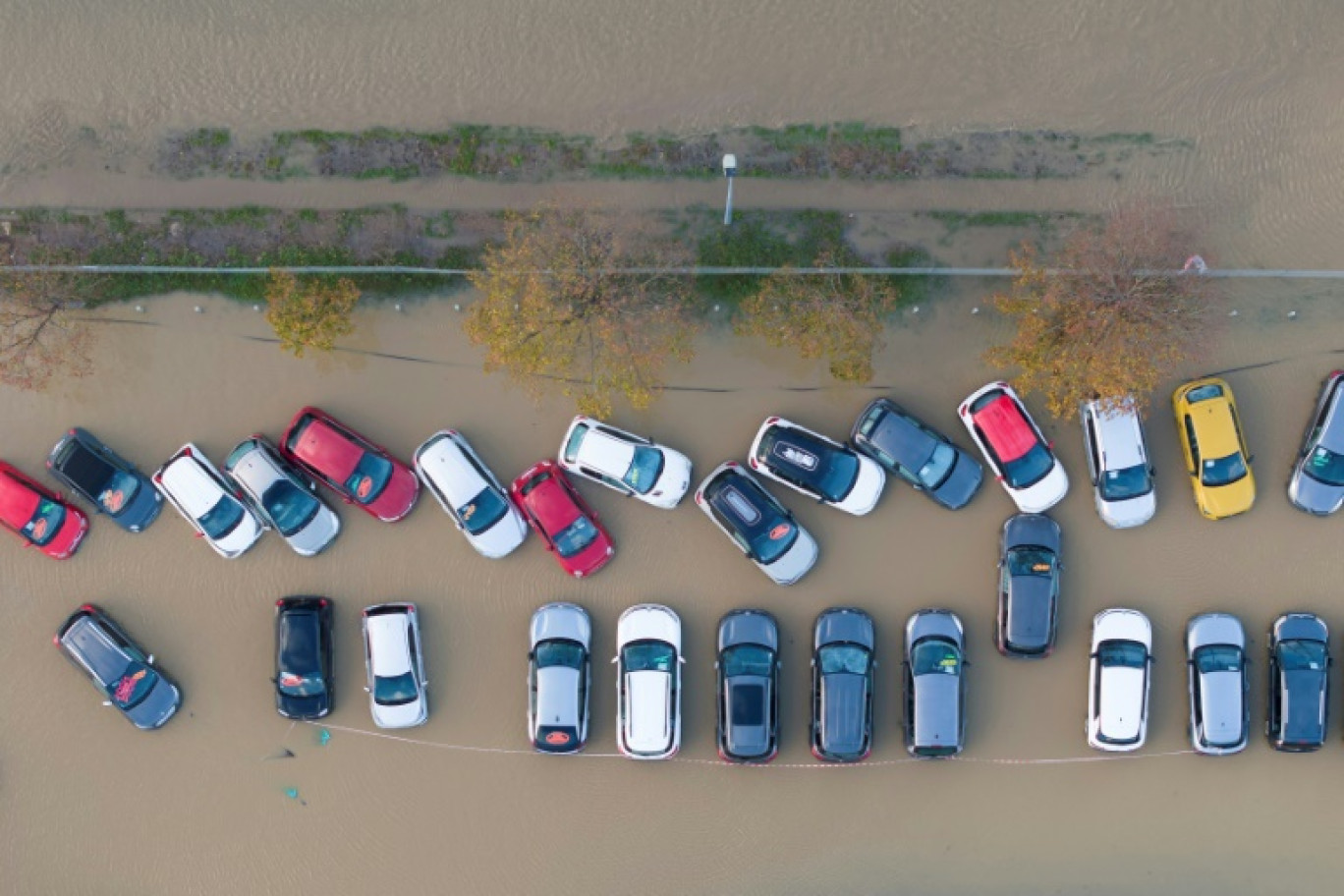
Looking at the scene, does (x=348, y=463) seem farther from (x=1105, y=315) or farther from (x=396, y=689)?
(x=1105, y=315)

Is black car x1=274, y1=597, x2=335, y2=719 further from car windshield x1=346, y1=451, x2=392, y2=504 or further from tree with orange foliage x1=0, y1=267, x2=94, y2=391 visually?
tree with orange foliage x1=0, y1=267, x2=94, y2=391

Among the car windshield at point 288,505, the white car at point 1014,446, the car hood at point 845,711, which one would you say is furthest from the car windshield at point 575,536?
the white car at point 1014,446

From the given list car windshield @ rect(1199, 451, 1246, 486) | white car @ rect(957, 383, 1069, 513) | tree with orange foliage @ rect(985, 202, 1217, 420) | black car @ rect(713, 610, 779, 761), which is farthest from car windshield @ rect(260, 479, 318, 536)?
car windshield @ rect(1199, 451, 1246, 486)

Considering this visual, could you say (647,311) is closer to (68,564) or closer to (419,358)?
(419,358)

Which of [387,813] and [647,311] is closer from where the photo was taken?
[647,311]

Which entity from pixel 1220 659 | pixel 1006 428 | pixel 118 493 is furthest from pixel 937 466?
pixel 118 493

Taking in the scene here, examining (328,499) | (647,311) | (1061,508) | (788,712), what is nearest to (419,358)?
(328,499)
